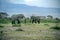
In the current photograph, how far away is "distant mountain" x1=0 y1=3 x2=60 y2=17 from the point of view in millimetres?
2418

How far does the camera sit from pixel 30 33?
7.94ft

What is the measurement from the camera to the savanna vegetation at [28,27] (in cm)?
239

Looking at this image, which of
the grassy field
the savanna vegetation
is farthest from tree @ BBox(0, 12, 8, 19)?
the grassy field

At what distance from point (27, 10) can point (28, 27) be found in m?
0.32

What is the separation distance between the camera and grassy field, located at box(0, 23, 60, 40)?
238cm

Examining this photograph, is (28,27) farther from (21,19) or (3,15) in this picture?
(3,15)

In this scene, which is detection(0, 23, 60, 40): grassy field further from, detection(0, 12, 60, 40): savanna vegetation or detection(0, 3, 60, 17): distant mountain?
detection(0, 3, 60, 17): distant mountain

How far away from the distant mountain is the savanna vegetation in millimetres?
74

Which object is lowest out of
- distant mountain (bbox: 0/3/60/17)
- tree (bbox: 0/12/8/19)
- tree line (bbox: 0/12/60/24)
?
tree line (bbox: 0/12/60/24)

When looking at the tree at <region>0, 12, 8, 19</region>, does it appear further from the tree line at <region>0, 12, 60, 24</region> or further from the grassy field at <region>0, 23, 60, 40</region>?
the grassy field at <region>0, 23, 60, 40</region>

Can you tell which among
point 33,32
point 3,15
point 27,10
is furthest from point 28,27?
point 3,15

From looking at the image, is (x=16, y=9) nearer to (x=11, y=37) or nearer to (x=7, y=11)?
(x=7, y=11)

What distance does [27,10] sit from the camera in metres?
2.48

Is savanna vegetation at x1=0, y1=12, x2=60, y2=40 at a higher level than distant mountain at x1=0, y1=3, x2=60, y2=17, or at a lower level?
lower
